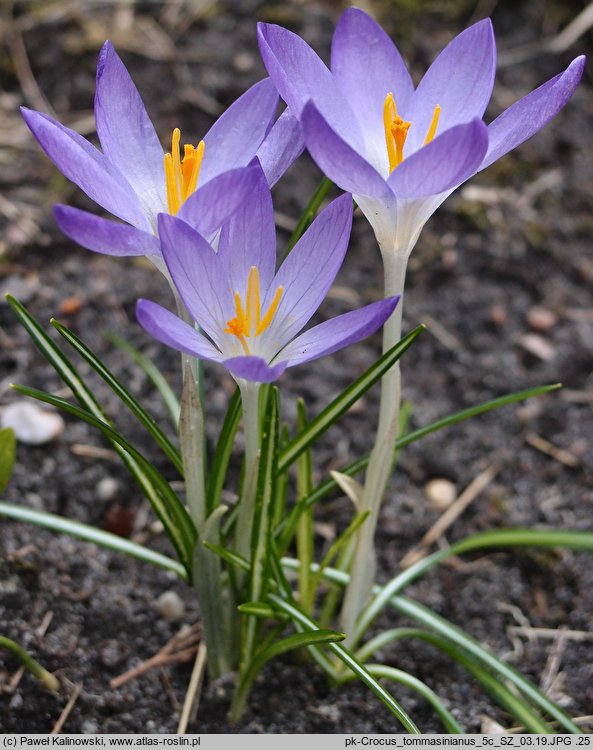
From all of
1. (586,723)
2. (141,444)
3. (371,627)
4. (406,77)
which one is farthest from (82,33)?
(586,723)

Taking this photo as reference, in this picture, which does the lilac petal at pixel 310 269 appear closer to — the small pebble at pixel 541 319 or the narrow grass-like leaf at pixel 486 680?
the narrow grass-like leaf at pixel 486 680

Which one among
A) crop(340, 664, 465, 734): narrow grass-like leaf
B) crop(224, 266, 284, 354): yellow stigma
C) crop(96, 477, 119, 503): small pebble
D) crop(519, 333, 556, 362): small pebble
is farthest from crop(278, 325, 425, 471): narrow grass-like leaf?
crop(519, 333, 556, 362): small pebble

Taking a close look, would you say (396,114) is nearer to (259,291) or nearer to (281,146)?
(281,146)

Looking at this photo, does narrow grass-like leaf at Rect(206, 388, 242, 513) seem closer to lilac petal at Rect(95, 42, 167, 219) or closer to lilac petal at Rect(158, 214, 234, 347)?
lilac petal at Rect(158, 214, 234, 347)

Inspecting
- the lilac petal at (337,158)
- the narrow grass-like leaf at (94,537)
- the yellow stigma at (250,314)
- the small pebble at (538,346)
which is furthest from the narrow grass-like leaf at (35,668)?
the small pebble at (538,346)

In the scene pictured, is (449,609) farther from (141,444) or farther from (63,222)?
(63,222)

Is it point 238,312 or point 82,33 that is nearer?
point 238,312

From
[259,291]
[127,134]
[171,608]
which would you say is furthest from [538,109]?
[171,608]
